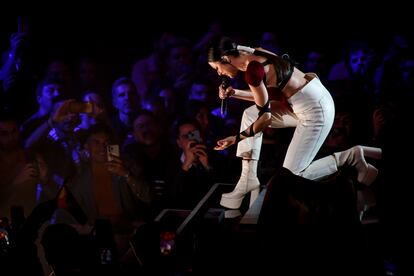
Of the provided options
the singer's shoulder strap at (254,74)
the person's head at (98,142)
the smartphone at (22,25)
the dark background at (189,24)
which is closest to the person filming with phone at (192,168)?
→ the person's head at (98,142)

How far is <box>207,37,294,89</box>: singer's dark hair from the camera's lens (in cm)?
412

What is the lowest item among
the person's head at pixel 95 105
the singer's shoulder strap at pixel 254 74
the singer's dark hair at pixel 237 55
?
the person's head at pixel 95 105

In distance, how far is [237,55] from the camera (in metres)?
4.18

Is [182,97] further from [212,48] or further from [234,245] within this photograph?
[234,245]

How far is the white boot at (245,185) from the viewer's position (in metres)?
4.45

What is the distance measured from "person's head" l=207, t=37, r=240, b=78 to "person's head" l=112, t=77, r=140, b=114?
1.96 meters

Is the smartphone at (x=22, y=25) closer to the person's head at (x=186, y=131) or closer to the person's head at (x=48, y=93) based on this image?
the person's head at (x=48, y=93)

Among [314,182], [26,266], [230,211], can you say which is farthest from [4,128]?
[314,182]

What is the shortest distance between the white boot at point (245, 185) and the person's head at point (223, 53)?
87 centimetres

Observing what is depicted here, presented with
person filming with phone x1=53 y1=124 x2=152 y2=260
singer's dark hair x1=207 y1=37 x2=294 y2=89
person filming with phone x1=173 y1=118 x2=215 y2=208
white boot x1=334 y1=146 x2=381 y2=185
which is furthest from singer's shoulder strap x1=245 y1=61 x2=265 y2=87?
person filming with phone x1=53 y1=124 x2=152 y2=260

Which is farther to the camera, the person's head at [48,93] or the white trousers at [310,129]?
the person's head at [48,93]

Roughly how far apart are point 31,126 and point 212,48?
A: 3.20 m

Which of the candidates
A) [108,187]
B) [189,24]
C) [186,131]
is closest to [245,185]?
[186,131]

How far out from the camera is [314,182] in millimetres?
3812
